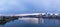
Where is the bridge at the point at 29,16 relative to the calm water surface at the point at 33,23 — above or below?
above

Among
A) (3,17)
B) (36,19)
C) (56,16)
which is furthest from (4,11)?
(56,16)

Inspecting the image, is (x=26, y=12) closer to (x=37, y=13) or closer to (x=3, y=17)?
(x=37, y=13)

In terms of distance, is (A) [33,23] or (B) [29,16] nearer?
(B) [29,16]

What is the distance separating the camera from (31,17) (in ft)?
5.77

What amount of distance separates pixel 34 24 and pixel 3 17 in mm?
577

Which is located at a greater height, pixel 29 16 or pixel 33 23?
pixel 29 16

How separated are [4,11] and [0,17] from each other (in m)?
0.15

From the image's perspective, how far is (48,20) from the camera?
70.1 inches

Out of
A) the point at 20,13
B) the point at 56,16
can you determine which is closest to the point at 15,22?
the point at 20,13

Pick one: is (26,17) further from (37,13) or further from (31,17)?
(37,13)

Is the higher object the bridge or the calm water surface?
the bridge

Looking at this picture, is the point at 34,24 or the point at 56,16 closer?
the point at 56,16

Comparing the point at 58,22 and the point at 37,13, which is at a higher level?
the point at 37,13

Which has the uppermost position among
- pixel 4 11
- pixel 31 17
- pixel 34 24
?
pixel 4 11
